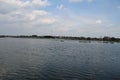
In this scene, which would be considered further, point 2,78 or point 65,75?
point 65,75

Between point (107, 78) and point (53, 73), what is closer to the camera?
point (107, 78)

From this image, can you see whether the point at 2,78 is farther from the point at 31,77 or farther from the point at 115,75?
the point at 115,75

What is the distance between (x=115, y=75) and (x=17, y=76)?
16.8 metres

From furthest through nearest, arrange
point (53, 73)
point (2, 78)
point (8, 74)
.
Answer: point (53, 73) < point (8, 74) < point (2, 78)

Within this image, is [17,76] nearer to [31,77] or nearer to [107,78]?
[31,77]

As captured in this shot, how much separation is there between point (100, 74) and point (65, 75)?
651cm

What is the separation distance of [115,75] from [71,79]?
28.4ft

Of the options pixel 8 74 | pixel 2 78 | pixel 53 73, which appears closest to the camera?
pixel 2 78

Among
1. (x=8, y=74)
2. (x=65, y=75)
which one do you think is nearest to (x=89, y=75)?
(x=65, y=75)

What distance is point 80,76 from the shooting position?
29516 millimetres

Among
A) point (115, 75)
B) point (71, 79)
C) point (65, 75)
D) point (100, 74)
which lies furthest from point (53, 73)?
point (115, 75)

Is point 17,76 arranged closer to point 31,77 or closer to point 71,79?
point 31,77

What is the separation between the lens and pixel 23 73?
30047 millimetres

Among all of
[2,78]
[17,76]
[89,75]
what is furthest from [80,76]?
[2,78]
